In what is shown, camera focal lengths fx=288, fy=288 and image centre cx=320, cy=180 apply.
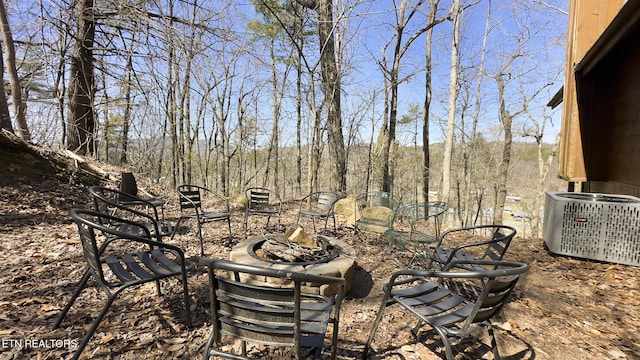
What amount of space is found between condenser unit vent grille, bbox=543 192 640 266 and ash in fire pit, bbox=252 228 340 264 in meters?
3.17

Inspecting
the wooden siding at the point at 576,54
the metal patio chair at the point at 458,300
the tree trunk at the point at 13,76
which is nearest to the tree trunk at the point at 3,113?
the tree trunk at the point at 13,76

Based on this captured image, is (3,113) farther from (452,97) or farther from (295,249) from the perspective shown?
(452,97)

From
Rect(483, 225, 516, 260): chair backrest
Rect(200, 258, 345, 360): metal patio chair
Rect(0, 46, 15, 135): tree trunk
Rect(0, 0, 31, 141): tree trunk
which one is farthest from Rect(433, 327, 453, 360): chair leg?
Rect(0, 0, 31, 141): tree trunk

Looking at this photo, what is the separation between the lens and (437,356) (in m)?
2.01

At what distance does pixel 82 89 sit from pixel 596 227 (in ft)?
34.0

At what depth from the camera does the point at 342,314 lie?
2488 mm

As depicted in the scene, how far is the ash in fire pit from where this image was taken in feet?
9.19

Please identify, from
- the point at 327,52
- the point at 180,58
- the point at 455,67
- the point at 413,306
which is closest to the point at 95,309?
the point at 413,306

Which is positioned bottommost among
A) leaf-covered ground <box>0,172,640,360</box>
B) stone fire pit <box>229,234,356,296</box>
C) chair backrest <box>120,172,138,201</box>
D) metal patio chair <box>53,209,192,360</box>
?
leaf-covered ground <box>0,172,640,360</box>

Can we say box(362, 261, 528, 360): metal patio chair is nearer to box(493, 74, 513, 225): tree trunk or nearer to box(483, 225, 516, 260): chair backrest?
box(483, 225, 516, 260): chair backrest

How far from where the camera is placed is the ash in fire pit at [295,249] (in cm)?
280

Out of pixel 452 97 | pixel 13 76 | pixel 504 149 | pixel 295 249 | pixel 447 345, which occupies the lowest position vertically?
pixel 447 345

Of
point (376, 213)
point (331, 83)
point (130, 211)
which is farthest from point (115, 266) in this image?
point (331, 83)

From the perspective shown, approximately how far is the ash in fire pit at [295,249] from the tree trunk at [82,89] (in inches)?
262
